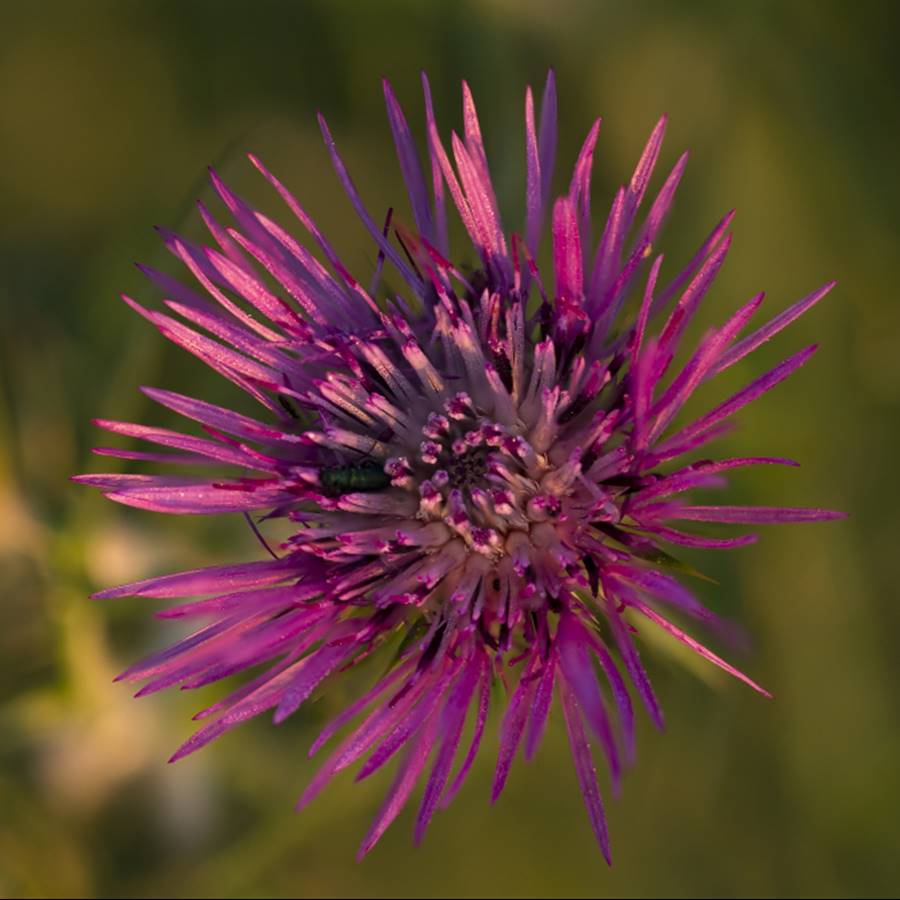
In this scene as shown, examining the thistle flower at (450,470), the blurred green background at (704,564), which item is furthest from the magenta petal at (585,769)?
the blurred green background at (704,564)

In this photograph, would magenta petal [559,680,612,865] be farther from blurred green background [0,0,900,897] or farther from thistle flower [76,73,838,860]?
blurred green background [0,0,900,897]

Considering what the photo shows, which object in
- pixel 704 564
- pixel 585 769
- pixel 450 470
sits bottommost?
pixel 585 769

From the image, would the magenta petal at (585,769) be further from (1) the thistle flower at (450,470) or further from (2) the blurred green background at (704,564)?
(2) the blurred green background at (704,564)

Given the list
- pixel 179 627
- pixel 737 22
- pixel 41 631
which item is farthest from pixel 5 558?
pixel 737 22

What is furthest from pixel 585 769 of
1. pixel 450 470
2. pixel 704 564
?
pixel 704 564

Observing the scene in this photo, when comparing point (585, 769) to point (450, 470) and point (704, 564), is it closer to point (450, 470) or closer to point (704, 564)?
point (450, 470)
